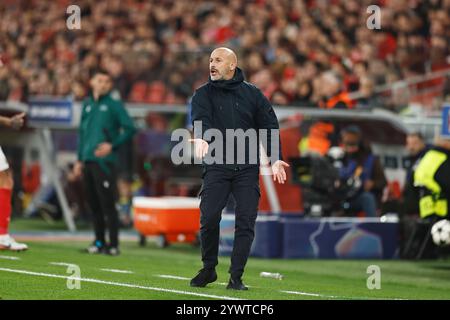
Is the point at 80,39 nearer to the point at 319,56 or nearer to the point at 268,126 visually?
the point at 319,56

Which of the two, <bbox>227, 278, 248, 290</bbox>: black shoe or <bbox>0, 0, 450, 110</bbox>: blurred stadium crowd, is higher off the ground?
<bbox>0, 0, 450, 110</bbox>: blurred stadium crowd

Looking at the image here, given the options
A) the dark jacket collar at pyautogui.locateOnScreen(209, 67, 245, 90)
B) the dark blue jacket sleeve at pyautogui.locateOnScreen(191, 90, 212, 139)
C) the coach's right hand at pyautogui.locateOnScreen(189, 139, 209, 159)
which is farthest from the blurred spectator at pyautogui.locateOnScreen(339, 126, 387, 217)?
the coach's right hand at pyautogui.locateOnScreen(189, 139, 209, 159)

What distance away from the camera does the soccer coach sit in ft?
34.0

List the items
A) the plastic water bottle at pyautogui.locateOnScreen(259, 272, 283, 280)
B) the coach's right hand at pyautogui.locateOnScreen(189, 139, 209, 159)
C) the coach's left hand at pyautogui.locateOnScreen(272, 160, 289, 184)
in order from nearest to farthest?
the coach's right hand at pyautogui.locateOnScreen(189, 139, 209, 159)
the coach's left hand at pyautogui.locateOnScreen(272, 160, 289, 184)
the plastic water bottle at pyautogui.locateOnScreen(259, 272, 283, 280)

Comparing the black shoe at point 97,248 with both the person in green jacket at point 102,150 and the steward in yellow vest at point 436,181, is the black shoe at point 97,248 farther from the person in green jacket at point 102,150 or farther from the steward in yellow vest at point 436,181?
the steward in yellow vest at point 436,181

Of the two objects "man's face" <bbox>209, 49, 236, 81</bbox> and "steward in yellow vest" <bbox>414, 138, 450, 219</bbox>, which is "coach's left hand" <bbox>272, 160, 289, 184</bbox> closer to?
"man's face" <bbox>209, 49, 236, 81</bbox>

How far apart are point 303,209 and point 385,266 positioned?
9.41 feet

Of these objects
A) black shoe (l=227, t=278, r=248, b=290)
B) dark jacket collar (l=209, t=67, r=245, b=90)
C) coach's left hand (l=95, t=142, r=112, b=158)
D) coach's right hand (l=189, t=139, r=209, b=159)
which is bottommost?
black shoe (l=227, t=278, r=248, b=290)

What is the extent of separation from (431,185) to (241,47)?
942cm

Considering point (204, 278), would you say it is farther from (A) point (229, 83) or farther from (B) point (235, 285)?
(A) point (229, 83)

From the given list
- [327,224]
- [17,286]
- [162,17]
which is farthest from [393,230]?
[162,17]

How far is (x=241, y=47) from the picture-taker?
24.1 m

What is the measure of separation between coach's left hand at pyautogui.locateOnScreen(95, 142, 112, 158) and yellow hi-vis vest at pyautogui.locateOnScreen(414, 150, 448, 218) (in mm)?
3613

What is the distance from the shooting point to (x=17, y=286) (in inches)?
401
